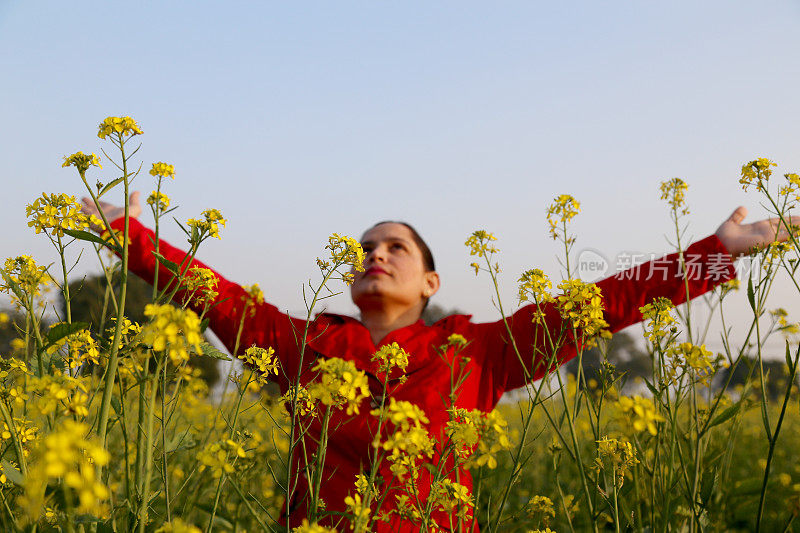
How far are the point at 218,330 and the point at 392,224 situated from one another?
1.01 m

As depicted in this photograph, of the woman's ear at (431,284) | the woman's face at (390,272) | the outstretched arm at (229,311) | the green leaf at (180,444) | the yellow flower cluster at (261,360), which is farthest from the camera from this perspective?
the woman's ear at (431,284)

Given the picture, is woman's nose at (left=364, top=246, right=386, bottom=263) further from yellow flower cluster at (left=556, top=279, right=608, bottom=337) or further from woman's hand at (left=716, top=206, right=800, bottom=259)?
woman's hand at (left=716, top=206, right=800, bottom=259)

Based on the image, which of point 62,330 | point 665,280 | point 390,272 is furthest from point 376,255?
point 62,330

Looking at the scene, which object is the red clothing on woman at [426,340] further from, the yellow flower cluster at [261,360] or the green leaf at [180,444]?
the green leaf at [180,444]

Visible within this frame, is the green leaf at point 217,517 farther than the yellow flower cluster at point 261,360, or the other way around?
the yellow flower cluster at point 261,360

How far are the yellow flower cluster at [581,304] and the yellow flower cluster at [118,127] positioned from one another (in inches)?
43.4

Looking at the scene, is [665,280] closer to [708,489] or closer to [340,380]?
[708,489]

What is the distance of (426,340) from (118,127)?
1.54 m

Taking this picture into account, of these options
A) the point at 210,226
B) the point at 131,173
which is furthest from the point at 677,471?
the point at 131,173

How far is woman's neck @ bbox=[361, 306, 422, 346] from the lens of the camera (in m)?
2.74

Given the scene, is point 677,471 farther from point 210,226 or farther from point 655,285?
point 210,226

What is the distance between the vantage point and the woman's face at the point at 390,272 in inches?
104

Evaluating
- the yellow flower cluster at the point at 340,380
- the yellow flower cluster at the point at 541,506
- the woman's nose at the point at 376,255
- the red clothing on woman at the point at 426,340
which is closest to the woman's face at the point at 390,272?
the woman's nose at the point at 376,255

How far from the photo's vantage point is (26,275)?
1430mm
